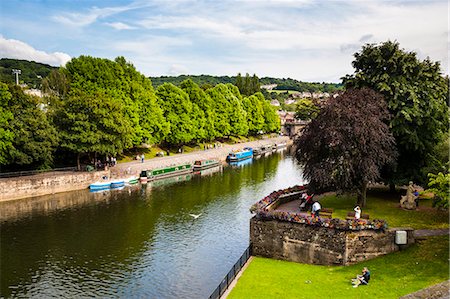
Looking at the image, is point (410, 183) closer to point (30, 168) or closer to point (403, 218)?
point (403, 218)

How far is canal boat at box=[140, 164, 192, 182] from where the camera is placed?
61.2m

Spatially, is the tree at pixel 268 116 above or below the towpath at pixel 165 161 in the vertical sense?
above

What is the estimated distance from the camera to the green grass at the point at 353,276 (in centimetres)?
2055

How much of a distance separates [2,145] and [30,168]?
727cm

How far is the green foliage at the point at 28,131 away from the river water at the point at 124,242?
5.28 metres

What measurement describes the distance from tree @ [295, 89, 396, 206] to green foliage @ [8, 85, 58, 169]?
110ft

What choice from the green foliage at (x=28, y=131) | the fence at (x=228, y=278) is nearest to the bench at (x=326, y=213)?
the fence at (x=228, y=278)

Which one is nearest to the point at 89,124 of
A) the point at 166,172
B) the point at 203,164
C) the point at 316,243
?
the point at 166,172

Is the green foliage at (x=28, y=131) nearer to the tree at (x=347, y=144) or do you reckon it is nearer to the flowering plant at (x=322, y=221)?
the flowering plant at (x=322, y=221)

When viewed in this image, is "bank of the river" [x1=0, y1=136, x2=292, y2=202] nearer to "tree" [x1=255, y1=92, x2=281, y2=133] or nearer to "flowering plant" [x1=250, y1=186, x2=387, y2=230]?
"flowering plant" [x1=250, y1=186, x2=387, y2=230]

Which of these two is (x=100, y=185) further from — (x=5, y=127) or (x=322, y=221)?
(x=322, y=221)

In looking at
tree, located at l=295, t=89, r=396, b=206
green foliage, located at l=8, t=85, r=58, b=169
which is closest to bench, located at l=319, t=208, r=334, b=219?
tree, located at l=295, t=89, r=396, b=206

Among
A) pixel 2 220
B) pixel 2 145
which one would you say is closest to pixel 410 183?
pixel 2 220

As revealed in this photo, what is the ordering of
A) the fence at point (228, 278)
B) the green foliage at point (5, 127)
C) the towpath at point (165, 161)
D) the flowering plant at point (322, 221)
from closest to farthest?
the fence at point (228, 278) < the flowering plant at point (322, 221) < the green foliage at point (5, 127) < the towpath at point (165, 161)
